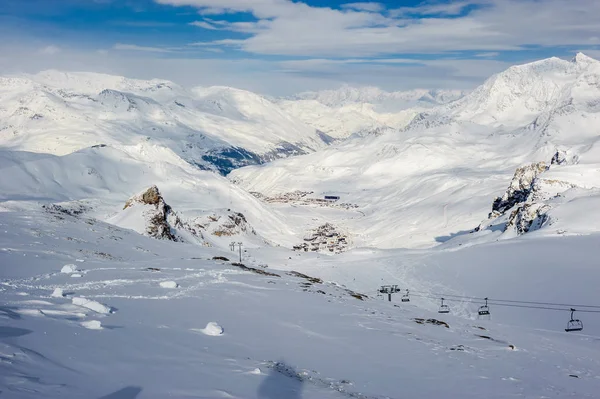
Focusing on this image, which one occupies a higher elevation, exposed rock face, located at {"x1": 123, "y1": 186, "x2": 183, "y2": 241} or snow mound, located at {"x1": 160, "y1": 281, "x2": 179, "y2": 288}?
exposed rock face, located at {"x1": 123, "y1": 186, "x2": 183, "y2": 241}

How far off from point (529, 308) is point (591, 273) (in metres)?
6.62

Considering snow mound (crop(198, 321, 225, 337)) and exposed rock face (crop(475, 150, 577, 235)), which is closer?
snow mound (crop(198, 321, 225, 337))

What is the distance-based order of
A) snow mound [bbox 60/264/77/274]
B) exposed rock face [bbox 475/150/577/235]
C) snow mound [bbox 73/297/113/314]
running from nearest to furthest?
snow mound [bbox 73/297/113/314] < snow mound [bbox 60/264/77/274] < exposed rock face [bbox 475/150/577/235]

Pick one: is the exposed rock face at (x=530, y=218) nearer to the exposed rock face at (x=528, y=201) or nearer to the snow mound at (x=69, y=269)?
the exposed rock face at (x=528, y=201)

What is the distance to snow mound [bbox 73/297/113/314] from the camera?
16.0m

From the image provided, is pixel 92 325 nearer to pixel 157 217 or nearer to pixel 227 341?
pixel 227 341

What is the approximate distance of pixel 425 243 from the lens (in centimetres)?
13675

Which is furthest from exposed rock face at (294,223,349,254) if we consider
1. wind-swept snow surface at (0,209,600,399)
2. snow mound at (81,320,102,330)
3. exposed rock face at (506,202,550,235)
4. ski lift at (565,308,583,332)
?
snow mound at (81,320,102,330)

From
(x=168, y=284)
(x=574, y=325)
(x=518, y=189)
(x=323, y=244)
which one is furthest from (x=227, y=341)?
(x=323, y=244)

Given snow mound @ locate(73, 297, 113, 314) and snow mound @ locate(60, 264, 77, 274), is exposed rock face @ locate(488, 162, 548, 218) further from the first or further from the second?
snow mound @ locate(73, 297, 113, 314)

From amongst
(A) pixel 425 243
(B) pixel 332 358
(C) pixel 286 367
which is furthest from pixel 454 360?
(A) pixel 425 243

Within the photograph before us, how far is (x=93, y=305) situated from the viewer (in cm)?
1606

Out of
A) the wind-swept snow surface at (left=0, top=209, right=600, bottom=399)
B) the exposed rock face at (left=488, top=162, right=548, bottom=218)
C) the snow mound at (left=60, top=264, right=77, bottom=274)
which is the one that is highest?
the exposed rock face at (left=488, top=162, right=548, bottom=218)

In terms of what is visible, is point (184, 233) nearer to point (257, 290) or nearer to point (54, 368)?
point (257, 290)
